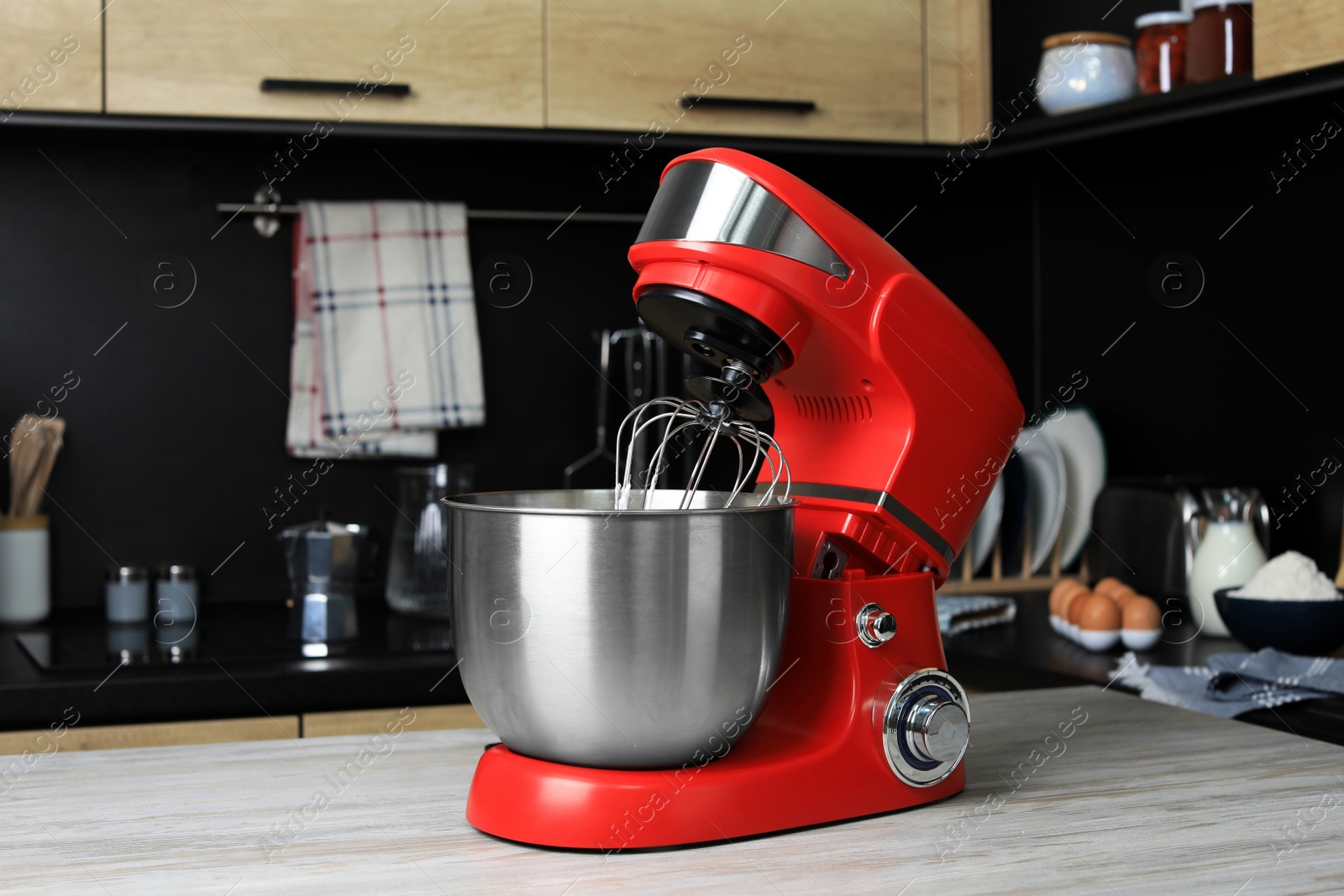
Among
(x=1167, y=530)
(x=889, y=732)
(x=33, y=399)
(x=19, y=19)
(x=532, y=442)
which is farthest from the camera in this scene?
(x=532, y=442)

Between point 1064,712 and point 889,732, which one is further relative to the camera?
point 1064,712

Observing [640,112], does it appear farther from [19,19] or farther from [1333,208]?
[1333,208]

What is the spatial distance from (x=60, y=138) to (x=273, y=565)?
2.26 feet

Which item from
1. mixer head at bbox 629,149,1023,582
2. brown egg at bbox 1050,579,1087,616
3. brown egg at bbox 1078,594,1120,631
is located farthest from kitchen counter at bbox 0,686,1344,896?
brown egg at bbox 1050,579,1087,616

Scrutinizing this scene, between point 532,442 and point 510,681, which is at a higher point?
point 532,442

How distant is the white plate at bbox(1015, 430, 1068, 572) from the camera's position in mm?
1917

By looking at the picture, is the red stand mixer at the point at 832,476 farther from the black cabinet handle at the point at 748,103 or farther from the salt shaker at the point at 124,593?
the salt shaker at the point at 124,593

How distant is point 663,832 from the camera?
1.97 ft

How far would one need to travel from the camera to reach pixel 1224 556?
5.07 feet

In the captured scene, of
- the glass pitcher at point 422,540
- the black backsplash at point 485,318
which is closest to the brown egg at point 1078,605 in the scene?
the black backsplash at point 485,318

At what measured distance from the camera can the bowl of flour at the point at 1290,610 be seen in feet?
4.20

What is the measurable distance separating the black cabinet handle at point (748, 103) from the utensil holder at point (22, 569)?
42.8 inches

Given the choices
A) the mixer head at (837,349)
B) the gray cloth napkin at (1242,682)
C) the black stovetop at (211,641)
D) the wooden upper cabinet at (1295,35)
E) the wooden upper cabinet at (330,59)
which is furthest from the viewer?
the wooden upper cabinet at (330,59)

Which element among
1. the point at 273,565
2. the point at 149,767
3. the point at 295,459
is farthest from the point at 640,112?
the point at 149,767
